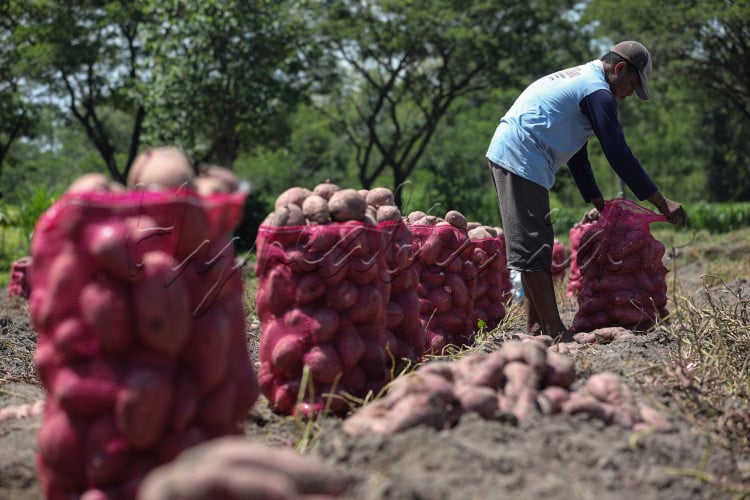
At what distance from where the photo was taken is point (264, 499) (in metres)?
1.25

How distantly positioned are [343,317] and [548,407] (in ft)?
2.71

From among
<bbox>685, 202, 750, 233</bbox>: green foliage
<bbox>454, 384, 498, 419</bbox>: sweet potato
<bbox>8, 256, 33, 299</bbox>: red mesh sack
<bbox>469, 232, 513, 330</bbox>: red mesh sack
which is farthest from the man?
<bbox>685, 202, 750, 233</bbox>: green foliage

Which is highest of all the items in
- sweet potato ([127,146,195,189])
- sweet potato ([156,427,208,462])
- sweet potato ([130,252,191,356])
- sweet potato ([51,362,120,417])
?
sweet potato ([127,146,195,189])

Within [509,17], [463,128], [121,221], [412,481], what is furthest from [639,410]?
[463,128]

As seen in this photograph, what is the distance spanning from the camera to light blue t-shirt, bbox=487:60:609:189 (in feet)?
14.0

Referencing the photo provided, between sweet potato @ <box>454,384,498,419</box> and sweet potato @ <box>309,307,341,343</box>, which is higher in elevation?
sweet potato @ <box>309,307,341,343</box>

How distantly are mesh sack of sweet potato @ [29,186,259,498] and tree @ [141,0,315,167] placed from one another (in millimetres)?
13716

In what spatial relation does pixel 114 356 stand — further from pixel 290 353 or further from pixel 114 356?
pixel 290 353

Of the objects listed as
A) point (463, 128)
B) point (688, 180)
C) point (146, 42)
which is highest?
point (146, 42)

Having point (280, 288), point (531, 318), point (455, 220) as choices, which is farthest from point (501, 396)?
point (531, 318)

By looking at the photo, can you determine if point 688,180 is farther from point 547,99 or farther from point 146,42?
point 547,99

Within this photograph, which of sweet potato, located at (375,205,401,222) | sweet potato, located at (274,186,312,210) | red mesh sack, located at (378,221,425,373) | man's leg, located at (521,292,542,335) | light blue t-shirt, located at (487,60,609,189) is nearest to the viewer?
sweet potato, located at (274,186,312,210)

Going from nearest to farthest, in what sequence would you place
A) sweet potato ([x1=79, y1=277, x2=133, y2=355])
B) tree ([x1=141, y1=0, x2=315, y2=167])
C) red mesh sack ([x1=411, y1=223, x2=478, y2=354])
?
sweet potato ([x1=79, y1=277, x2=133, y2=355]), red mesh sack ([x1=411, y1=223, x2=478, y2=354]), tree ([x1=141, y1=0, x2=315, y2=167])

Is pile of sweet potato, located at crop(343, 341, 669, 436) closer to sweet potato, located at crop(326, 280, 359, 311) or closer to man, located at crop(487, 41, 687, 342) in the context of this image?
sweet potato, located at crop(326, 280, 359, 311)
